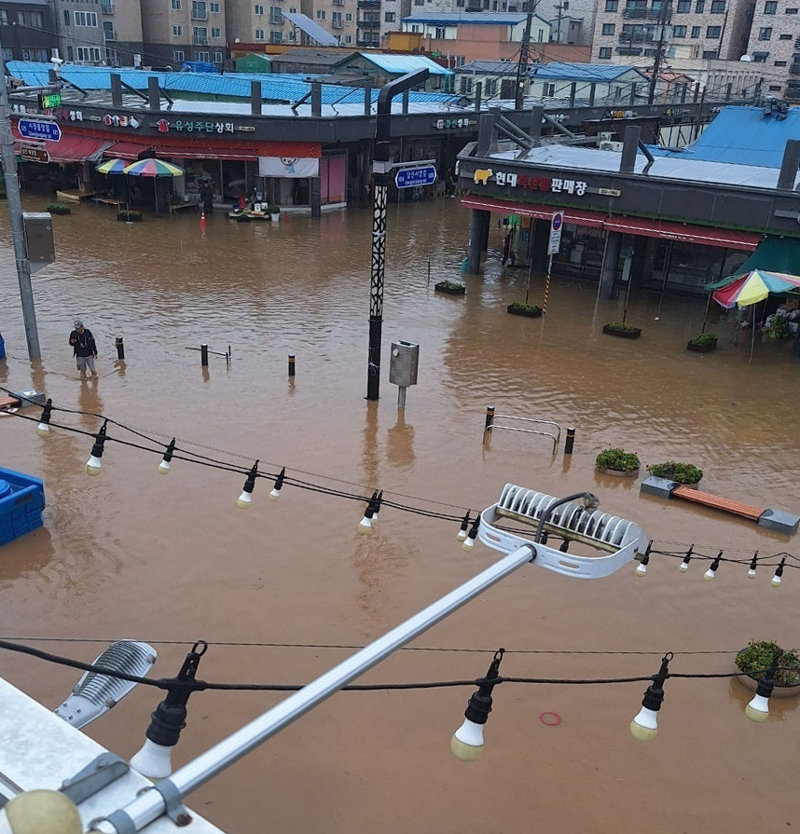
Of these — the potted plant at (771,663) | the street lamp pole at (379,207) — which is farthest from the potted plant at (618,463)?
the potted plant at (771,663)

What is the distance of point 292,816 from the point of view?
8664 mm

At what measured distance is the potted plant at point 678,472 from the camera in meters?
16.2

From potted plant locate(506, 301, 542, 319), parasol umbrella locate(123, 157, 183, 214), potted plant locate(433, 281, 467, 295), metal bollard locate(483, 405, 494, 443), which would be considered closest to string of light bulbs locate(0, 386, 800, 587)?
metal bollard locate(483, 405, 494, 443)

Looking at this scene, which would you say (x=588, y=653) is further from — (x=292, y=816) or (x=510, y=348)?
(x=510, y=348)

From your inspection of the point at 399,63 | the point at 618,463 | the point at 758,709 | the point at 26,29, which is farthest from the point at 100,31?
the point at 758,709

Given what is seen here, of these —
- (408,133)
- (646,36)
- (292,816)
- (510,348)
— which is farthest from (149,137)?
(646,36)

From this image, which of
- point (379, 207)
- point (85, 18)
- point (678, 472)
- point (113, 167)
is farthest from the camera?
point (85, 18)

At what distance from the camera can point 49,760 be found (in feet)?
11.4

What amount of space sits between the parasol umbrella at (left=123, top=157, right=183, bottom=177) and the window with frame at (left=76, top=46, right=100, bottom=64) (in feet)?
165

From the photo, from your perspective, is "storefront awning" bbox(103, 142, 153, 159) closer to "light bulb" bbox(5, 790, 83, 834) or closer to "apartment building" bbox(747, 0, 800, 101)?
"light bulb" bbox(5, 790, 83, 834)

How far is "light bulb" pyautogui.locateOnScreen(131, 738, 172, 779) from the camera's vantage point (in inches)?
153

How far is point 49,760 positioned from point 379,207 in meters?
15.5

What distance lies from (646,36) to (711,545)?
83790 mm

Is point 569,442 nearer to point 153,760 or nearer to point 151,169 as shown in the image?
point 153,760
